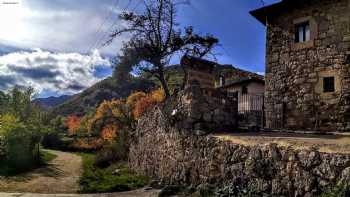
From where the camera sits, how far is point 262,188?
339 inches

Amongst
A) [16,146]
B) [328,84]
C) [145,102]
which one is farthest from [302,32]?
[145,102]

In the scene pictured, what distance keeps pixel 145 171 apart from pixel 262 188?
836cm

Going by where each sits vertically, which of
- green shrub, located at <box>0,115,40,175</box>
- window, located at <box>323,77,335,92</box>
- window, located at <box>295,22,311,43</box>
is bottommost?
green shrub, located at <box>0,115,40,175</box>

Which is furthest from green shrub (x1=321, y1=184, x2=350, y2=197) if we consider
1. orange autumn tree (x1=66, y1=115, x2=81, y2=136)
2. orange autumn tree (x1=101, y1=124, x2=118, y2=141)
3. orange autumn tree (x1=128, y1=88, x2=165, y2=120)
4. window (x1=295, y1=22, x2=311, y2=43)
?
orange autumn tree (x1=66, y1=115, x2=81, y2=136)

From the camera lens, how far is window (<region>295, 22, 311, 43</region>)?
16.6 metres

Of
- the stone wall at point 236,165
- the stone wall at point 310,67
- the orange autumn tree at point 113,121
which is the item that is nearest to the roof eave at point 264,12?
the stone wall at point 310,67

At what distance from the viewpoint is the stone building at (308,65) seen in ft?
50.5

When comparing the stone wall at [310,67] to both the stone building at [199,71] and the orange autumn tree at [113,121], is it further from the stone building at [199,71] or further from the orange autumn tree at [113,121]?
the orange autumn tree at [113,121]

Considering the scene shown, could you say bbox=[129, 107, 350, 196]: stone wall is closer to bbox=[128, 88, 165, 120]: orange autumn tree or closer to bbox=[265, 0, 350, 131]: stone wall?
bbox=[265, 0, 350, 131]: stone wall

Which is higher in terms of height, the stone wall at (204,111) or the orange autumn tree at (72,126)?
the stone wall at (204,111)

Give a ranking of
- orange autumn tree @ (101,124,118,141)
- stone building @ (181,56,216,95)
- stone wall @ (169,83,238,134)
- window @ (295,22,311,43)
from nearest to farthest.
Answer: stone wall @ (169,83,238,134) → stone building @ (181,56,216,95) → window @ (295,22,311,43) → orange autumn tree @ (101,124,118,141)

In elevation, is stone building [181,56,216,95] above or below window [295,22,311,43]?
below

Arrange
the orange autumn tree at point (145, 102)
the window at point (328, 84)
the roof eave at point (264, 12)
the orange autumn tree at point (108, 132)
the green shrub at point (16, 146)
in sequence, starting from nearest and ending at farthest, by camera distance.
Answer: the window at point (328, 84) < the roof eave at point (264, 12) < the green shrub at point (16, 146) < the orange autumn tree at point (145, 102) < the orange autumn tree at point (108, 132)

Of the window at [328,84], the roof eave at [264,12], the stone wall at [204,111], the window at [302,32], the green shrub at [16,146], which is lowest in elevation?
the green shrub at [16,146]
